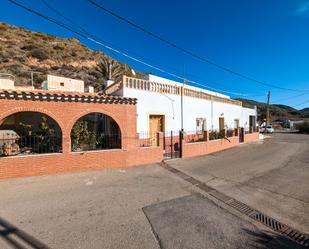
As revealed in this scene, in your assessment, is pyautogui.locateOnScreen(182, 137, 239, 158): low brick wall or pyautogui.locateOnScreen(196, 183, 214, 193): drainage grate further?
pyautogui.locateOnScreen(182, 137, 239, 158): low brick wall

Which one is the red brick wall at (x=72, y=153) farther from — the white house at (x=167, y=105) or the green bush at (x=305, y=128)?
the green bush at (x=305, y=128)

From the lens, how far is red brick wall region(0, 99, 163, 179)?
6.73m

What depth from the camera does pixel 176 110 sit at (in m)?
Result: 12.9

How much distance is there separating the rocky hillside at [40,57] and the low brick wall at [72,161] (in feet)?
73.3

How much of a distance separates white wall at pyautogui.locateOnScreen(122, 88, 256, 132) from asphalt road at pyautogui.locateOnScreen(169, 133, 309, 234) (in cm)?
318

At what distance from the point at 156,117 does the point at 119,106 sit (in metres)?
3.62

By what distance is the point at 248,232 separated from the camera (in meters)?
3.65

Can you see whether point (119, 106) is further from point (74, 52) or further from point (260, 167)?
point (74, 52)

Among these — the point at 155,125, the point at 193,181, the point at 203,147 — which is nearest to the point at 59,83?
the point at 155,125

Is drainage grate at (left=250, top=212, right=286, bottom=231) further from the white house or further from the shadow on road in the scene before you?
the white house

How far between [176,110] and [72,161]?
7.64 metres

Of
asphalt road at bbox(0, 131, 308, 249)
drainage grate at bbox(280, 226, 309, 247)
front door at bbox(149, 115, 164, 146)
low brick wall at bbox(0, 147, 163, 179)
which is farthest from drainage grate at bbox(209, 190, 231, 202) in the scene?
front door at bbox(149, 115, 164, 146)

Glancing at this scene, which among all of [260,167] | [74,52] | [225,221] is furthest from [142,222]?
[74,52]

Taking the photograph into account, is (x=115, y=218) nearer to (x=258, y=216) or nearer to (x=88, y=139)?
(x=258, y=216)
